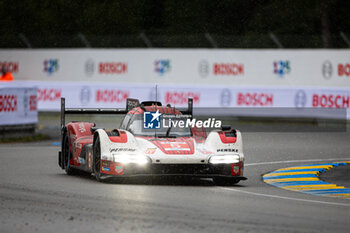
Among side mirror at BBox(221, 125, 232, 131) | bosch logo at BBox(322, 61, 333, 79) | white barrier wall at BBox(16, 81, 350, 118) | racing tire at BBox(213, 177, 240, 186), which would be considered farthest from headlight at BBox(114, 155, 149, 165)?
bosch logo at BBox(322, 61, 333, 79)

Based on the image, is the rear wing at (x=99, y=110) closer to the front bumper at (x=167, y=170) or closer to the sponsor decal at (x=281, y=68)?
the front bumper at (x=167, y=170)

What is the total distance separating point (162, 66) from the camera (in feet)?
115

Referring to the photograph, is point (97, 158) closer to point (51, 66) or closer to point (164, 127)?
point (164, 127)

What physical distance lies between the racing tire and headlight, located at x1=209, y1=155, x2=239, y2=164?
266 mm

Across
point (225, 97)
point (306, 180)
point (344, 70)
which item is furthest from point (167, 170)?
point (344, 70)

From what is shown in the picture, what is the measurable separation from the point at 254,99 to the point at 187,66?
6.89 meters

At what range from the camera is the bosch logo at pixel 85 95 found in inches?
1186

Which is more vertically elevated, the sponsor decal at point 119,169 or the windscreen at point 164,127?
the windscreen at point 164,127

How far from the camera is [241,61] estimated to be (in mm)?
33812

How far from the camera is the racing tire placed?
462 inches

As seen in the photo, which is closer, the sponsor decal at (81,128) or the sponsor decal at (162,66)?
the sponsor decal at (81,128)

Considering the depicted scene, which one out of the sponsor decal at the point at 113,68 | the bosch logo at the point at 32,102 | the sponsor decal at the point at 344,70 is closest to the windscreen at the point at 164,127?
the bosch logo at the point at 32,102

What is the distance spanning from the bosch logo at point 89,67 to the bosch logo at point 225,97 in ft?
29.6
